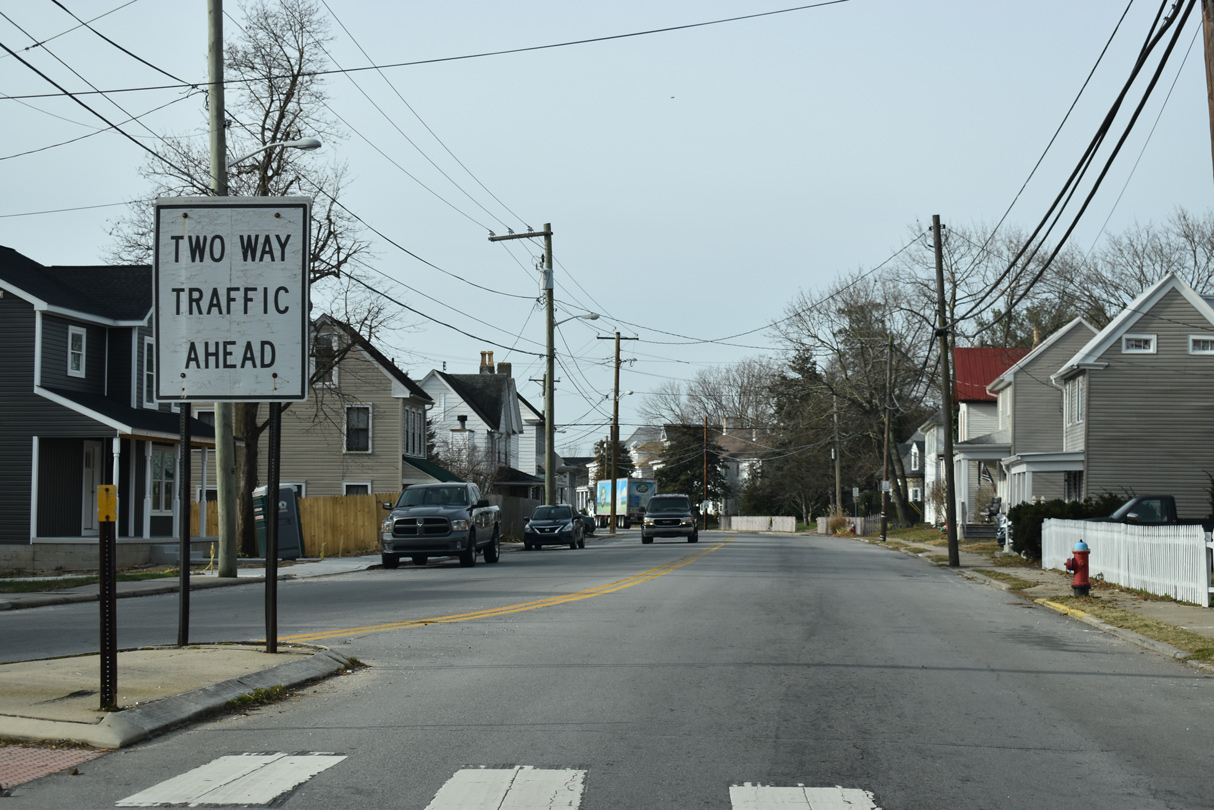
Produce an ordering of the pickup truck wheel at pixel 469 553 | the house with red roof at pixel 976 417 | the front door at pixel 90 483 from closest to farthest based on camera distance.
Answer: the pickup truck wheel at pixel 469 553 → the front door at pixel 90 483 → the house with red roof at pixel 976 417

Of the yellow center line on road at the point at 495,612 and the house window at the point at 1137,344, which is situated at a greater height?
the house window at the point at 1137,344

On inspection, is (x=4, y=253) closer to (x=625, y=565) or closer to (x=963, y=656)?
(x=625, y=565)

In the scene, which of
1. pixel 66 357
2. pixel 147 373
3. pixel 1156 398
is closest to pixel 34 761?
pixel 66 357

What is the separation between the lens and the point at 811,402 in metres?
69.9

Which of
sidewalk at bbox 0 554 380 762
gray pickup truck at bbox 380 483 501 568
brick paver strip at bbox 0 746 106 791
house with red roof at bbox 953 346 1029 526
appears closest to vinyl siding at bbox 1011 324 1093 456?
house with red roof at bbox 953 346 1029 526

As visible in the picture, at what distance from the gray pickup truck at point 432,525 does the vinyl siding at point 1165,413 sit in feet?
63.9

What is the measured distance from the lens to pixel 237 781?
6.37m

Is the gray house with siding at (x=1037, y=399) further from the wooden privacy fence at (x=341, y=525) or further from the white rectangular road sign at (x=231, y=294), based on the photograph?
the white rectangular road sign at (x=231, y=294)

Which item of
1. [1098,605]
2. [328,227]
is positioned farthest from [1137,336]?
[328,227]

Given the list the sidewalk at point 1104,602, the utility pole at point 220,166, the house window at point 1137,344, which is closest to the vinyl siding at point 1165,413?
the house window at point 1137,344

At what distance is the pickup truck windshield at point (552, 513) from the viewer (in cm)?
4341

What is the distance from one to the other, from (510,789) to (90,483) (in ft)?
94.1

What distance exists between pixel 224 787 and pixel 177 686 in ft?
9.04

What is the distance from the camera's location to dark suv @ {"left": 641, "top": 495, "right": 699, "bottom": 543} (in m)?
47.7
